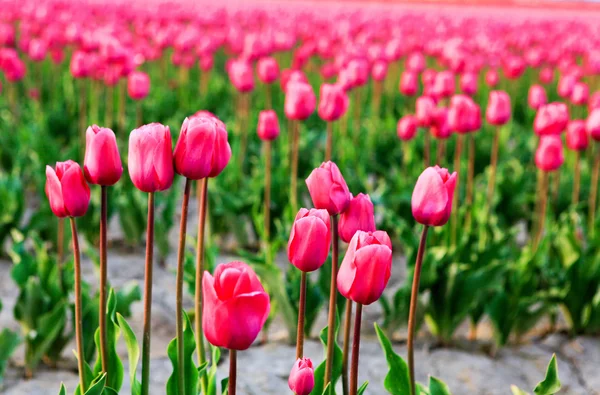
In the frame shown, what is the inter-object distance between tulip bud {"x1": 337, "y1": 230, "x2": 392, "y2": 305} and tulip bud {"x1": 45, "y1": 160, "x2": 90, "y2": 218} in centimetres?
49

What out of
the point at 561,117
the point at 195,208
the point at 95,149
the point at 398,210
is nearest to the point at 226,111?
the point at 195,208

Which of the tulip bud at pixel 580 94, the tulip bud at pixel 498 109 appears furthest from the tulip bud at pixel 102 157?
the tulip bud at pixel 580 94

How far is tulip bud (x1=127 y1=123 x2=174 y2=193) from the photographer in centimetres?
122

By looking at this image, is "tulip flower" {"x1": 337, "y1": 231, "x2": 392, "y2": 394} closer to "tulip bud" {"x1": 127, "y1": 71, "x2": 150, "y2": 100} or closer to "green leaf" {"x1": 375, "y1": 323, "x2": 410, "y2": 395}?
"green leaf" {"x1": 375, "y1": 323, "x2": 410, "y2": 395}

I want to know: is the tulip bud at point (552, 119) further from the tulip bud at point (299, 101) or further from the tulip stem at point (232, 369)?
the tulip stem at point (232, 369)

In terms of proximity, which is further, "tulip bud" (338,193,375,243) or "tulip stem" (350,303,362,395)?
"tulip bud" (338,193,375,243)

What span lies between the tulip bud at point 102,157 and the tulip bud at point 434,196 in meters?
0.56

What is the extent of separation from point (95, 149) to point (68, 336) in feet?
3.68

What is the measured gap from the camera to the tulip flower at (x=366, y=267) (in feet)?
3.82

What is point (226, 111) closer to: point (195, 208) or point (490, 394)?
point (195, 208)

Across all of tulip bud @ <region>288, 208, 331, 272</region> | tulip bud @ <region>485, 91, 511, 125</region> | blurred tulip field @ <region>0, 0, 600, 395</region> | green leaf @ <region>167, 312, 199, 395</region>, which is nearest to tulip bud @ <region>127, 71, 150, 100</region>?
blurred tulip field @ <region>0, 0, 600, 395</region>

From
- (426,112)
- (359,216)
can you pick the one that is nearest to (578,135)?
(426,112)

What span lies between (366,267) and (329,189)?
199 mm

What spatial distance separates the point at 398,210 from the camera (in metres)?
3.21
